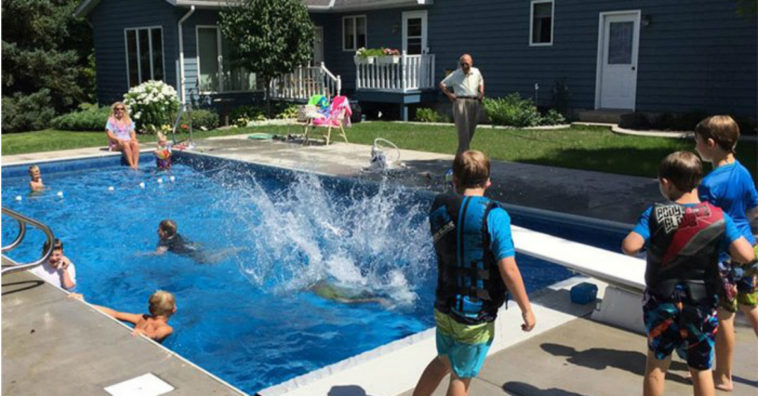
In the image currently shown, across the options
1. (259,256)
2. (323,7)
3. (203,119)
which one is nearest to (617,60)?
(323,7)

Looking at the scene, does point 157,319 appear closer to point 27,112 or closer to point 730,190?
point 730,190

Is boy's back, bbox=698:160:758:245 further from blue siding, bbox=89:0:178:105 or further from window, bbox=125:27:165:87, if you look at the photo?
window, bbox=125:27:165:87

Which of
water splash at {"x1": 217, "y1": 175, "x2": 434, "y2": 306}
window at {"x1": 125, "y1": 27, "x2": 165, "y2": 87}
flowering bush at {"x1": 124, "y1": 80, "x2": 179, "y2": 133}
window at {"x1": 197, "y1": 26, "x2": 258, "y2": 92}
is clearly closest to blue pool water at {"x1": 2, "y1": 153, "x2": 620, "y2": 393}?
water splash at {"x1": 217, "y1": 175, "x2": 434, "y2": 306}

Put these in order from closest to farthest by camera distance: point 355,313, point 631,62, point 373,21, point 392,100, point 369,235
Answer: point 355,313
point 369,235
point 631,62
point 392,100
point 373,21

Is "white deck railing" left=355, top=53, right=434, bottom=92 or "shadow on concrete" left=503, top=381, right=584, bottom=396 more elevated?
"white deck railing" left=355, top=53, right=434, bottom=92

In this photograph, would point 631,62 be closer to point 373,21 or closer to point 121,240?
point 373,21

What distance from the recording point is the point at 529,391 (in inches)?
143

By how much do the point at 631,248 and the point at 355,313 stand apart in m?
3.48

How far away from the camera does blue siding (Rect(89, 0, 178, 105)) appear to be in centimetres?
2002

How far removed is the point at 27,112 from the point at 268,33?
809 cm

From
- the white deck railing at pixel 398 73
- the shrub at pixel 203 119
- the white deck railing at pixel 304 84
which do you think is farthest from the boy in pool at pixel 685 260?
the white deck railing at pixel 304 84

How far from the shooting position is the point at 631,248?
298 cm

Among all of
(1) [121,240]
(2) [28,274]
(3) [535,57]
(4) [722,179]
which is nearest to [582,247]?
(4) [722,179]

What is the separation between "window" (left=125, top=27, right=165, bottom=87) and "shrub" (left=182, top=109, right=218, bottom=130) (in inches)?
115
